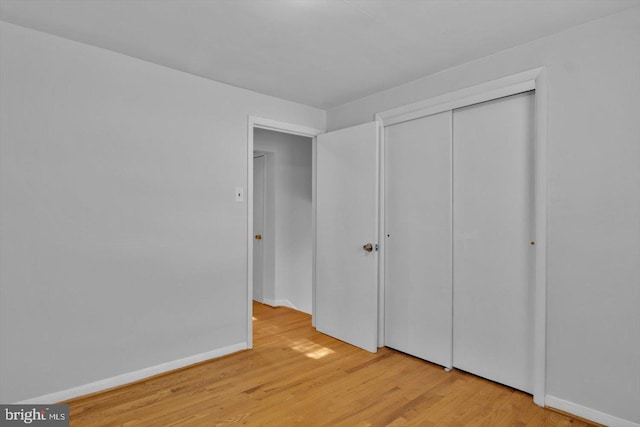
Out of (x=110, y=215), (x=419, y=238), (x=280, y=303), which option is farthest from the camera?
(x=280, y=303)

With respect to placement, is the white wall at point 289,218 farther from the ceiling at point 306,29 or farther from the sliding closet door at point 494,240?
the sliding closet door at point 494,240

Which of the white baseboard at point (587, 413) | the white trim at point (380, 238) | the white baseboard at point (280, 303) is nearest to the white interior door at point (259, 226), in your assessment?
the white baseboard at point (280, 303)

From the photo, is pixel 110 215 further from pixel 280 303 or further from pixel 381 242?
pixel 280 303

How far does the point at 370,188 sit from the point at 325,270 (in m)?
1.05

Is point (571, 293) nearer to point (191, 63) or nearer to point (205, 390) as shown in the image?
point (205, 390)

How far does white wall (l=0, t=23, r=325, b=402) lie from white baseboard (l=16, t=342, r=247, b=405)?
0.04m

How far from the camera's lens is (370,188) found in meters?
3.27

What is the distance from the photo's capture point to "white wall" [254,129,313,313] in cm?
475

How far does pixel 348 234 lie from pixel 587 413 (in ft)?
7.03

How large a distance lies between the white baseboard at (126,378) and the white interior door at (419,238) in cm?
153

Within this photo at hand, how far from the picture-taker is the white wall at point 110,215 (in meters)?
2.21

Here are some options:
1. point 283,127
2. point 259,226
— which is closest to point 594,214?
point 283,127

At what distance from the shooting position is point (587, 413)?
2.12 metres

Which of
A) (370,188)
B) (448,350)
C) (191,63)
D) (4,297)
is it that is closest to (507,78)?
(370,188)
